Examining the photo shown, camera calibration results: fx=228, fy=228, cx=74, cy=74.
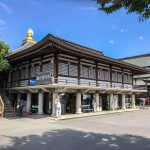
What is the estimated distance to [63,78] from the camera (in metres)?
21.0

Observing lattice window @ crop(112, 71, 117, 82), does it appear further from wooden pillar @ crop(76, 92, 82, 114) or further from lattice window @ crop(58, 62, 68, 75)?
lattice window @ crop(58, 62, 68, 75)

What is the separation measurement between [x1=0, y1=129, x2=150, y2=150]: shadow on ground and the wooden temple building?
842cm

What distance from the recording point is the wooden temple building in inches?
790

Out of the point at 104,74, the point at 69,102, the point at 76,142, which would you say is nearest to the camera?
the point at 76,142

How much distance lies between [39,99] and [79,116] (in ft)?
13.8

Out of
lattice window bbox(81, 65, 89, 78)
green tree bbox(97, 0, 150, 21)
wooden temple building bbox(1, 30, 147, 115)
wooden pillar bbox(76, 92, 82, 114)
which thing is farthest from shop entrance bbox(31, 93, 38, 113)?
green tree bbox(97, 0, 150, 21)

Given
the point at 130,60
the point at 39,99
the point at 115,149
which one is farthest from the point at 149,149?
the point at 130,60

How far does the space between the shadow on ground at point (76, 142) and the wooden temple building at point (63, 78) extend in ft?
27.6

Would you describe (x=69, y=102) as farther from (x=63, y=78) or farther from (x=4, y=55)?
(x=4, y=55)

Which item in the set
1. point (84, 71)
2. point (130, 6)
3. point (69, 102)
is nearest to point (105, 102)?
point (84, 71)

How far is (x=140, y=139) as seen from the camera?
1057 cm

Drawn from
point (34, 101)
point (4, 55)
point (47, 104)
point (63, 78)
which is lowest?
point (47, 104)

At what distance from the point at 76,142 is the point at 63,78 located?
11.4 metres

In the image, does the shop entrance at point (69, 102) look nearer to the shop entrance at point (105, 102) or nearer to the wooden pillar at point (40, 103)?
the wooden pillar at point (40, 103)
